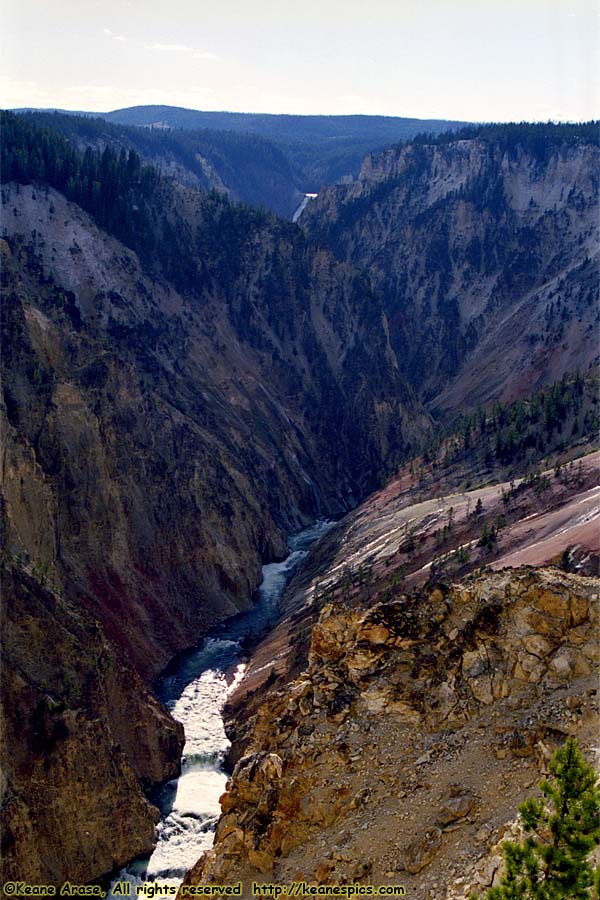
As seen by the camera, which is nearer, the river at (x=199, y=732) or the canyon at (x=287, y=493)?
the canyon at (x=287, y=493)

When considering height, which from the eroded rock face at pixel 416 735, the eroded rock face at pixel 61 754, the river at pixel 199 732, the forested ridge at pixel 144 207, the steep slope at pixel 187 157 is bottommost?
the river at pixel 199 732

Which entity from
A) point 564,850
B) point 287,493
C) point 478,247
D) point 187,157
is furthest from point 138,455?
point 187,157

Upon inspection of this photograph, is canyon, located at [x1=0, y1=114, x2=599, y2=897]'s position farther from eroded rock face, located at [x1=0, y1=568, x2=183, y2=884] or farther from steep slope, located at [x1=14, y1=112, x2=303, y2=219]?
steep slope, located at [x1=14, y1=112, x2=303, y2=219]

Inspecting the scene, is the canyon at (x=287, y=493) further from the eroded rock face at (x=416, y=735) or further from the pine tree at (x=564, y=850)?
the pine tree at (x=564, y=850)

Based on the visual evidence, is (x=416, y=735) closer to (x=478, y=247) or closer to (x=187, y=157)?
(x=478, y=247)

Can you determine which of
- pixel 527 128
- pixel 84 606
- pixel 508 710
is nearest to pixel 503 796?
pixel 508 710

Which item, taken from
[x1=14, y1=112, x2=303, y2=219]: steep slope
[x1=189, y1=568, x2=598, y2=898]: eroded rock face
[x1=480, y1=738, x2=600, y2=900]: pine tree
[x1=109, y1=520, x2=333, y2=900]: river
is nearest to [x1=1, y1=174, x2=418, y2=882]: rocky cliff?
[x1=109, y1=520, x2=333, y2=900]: river

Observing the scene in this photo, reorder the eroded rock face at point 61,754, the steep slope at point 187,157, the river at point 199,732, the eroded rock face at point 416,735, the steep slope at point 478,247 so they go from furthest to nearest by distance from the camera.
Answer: the steep slope at point 187,157 → the steep slope at point 478,247 → the river at point 199,732 → the eroded rock face at point 61,754 → the eroded rock face at point 416,735

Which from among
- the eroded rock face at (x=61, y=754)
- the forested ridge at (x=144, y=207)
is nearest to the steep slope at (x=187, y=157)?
the forested ridge at (x=144, y=207)
